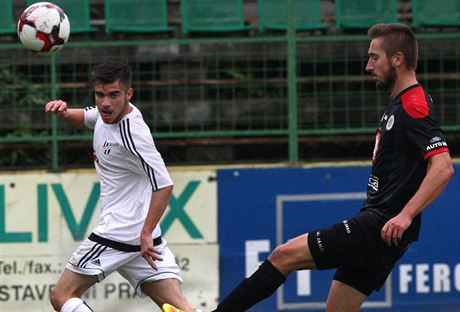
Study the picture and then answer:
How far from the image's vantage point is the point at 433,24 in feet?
32.5

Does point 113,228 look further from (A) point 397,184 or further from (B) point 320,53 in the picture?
(B) point 320,53

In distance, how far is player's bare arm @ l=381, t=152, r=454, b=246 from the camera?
620 cm

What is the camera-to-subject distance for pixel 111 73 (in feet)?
22.7

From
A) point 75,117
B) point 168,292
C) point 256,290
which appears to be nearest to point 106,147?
point 75,117

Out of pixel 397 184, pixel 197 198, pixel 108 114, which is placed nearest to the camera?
pixel 397 184

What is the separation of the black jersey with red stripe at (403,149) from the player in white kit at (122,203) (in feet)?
4.22

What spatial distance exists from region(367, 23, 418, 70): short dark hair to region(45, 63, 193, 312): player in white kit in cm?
152

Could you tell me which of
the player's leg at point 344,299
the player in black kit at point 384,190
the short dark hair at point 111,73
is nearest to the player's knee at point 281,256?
the player in black kit at point 384,190

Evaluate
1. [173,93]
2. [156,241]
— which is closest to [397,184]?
[156,241]

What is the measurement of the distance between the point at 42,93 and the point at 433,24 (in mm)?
3415

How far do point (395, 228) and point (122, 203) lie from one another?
1800 millimetres

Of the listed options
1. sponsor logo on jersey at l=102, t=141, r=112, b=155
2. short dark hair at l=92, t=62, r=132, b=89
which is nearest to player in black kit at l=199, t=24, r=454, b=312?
sponsor logo on jersey at l=102, t=141, r=112, b=155

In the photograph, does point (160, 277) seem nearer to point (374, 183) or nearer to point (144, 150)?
point (144, 150)

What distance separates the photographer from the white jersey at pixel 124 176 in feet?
22.7
